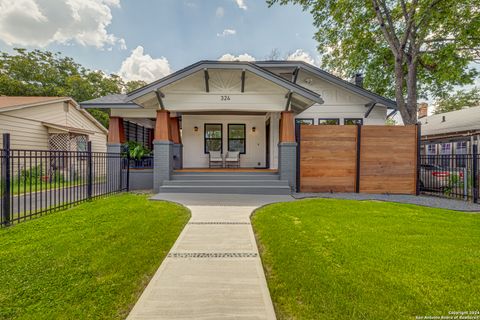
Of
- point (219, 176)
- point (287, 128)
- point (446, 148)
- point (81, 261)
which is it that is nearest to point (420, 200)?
point (287, 128)

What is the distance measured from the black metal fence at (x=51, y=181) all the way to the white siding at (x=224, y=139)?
11.6 ft

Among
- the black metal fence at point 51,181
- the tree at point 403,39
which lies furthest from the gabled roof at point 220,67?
the tree at point 403,39

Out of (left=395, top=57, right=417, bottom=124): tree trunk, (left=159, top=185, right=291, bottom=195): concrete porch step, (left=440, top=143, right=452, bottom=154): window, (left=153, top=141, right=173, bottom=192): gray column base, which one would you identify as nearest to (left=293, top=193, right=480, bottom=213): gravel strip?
(left=159, top=185, right=291, bottom=195): concrete porch step

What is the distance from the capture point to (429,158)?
8062mm

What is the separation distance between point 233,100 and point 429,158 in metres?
7.39

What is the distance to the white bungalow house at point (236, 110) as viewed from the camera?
7.86 meters

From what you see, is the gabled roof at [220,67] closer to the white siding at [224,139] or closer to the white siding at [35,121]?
the white siding at [224,139]

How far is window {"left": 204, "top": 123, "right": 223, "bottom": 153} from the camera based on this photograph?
12258 millimetres

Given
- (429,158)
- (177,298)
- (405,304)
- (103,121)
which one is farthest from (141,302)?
(103,121)

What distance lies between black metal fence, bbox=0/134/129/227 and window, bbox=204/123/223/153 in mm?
4311

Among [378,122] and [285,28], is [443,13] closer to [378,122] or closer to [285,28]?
[378,122]

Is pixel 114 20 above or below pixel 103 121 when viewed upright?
above

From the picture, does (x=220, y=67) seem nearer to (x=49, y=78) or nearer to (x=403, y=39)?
(x=403, y=39)

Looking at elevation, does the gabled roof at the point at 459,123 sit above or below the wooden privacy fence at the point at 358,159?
above
